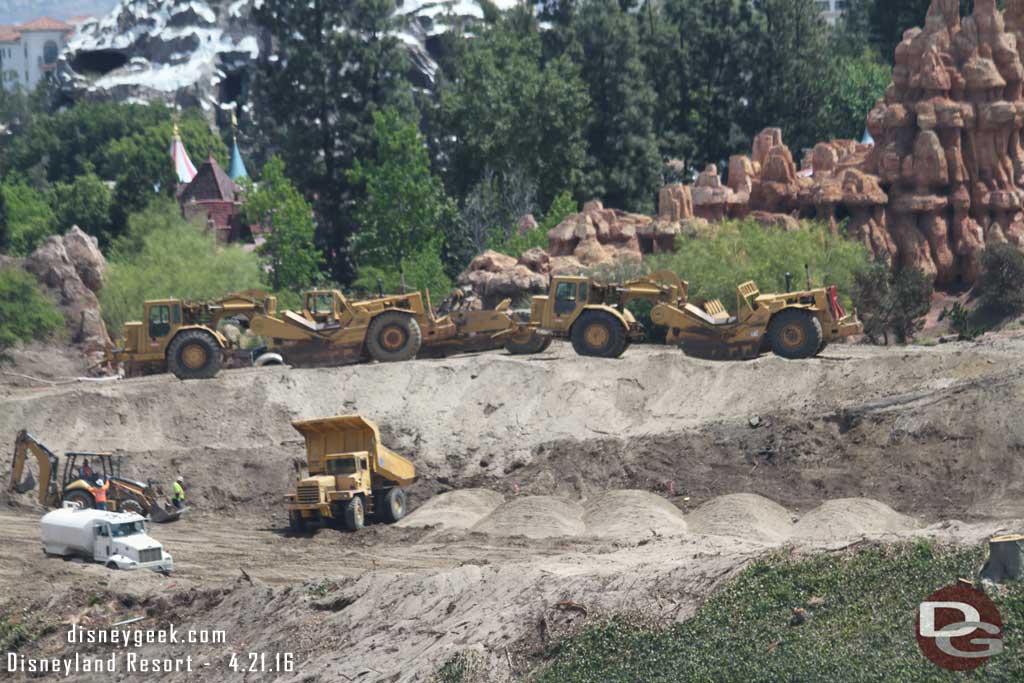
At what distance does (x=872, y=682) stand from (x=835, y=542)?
444 cm

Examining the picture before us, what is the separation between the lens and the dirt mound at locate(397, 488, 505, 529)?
3212 centimetres

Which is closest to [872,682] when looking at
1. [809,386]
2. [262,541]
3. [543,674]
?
[543,674]

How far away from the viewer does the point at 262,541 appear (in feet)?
104

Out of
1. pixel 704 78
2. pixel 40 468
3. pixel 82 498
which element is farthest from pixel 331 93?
pixel 82 498

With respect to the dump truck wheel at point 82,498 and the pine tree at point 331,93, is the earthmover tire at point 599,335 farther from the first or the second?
the pine tree at point 331,93

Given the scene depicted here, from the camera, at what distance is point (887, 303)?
4650 centimetres

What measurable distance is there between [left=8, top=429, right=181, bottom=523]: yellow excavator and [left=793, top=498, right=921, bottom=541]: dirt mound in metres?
12.7

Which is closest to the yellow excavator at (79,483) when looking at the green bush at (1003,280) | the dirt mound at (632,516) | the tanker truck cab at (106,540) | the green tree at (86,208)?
the tanker truck cab at (106,540)

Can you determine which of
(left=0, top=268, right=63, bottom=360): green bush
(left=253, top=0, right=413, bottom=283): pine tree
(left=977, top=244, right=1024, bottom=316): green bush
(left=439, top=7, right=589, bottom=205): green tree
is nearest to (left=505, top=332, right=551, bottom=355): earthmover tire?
(left=977, top=244, right=1024, bottom=316): green bush

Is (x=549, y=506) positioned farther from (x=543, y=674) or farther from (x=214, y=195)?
(x=214, y=195)

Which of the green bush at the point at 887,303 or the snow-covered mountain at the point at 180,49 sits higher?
the snow-covered mountain at the point at 180,49

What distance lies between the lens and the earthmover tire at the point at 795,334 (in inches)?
1538

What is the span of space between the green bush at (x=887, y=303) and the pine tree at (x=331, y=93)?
25.9 metres

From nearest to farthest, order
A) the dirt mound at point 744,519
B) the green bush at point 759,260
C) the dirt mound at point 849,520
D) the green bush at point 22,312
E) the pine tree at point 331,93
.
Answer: the dirt mound at point 849,520 → the dirt mound at point 744,519 → the green bush at point 759,260 → the green bush at point 22,312 → the pine tree at point 331,93
